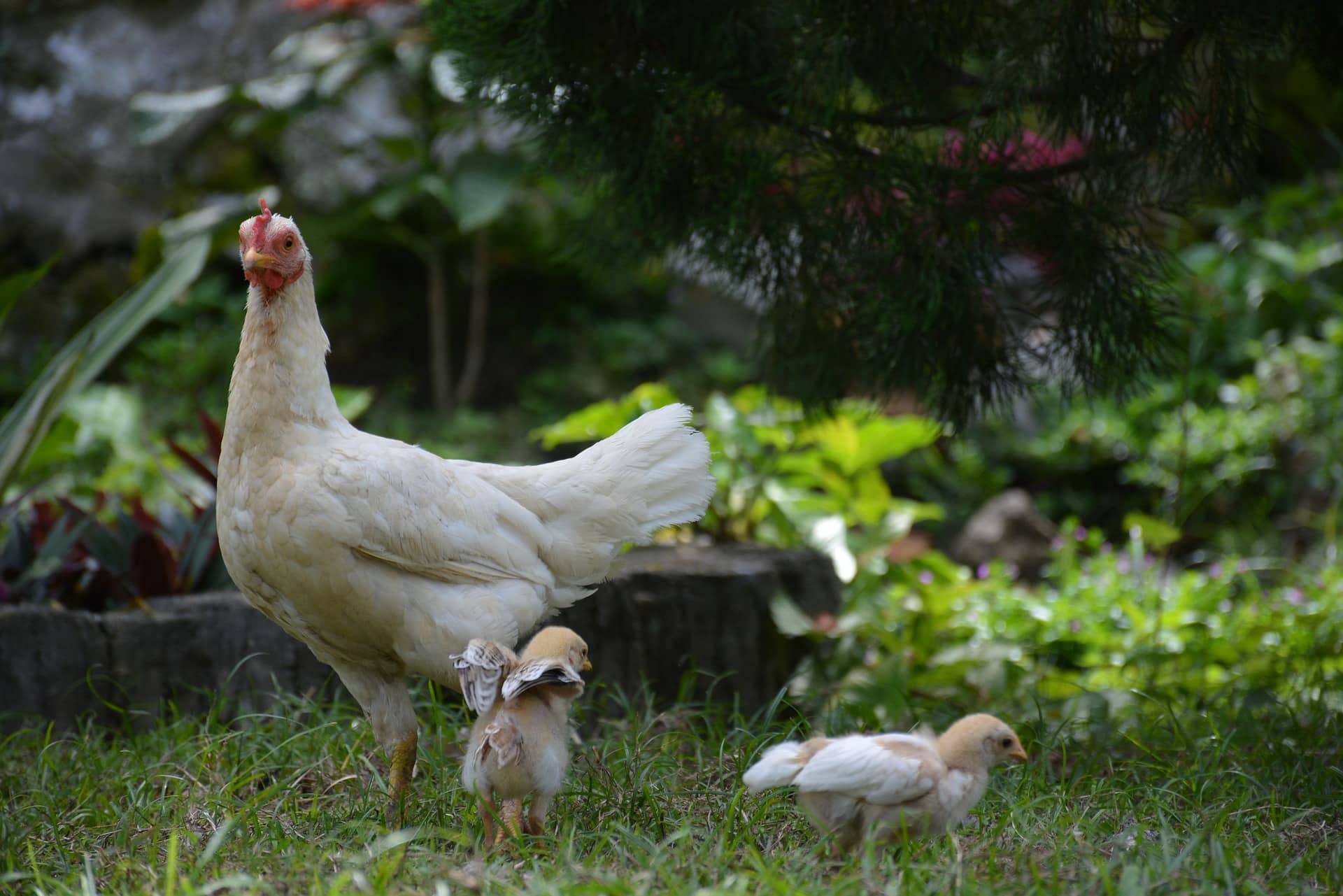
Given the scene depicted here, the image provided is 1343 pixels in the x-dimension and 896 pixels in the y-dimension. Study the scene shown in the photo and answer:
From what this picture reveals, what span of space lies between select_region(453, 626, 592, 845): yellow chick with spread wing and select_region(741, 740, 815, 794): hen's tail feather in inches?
17.4

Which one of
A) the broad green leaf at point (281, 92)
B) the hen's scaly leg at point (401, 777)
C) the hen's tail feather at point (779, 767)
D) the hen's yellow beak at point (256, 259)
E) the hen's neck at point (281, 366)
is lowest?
the hen's scaly leg at point (401, 777)

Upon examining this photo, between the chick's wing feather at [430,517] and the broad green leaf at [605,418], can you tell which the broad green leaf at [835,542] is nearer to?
the broad green leaf at [605,418]

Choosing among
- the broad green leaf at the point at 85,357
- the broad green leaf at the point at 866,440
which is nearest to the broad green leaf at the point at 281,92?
the broad green leaf at the point at 85,357

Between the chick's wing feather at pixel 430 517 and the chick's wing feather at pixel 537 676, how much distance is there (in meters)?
0.32

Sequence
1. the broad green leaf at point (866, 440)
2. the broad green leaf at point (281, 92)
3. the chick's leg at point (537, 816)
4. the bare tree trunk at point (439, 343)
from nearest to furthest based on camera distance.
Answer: the chick's leg at point (537, 816)
the broad green leaf at point (866, 440)
the broad green leaf at point (281, 92)
the bare tree trunk at point (439, 343)

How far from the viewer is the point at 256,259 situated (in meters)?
2.58

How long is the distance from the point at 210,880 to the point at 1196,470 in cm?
522

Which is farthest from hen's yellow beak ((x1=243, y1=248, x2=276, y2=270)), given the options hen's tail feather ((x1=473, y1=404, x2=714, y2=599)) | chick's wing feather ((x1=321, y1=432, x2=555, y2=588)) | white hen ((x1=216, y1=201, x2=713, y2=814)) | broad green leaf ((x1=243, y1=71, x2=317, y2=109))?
broad green leaf ((x1=243, y1=71, x2=317, y2=109))

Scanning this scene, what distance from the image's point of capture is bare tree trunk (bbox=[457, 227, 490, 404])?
7.49m

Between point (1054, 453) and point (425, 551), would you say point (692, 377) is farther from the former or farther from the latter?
point (425, 551)

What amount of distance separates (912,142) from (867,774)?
1755 mm

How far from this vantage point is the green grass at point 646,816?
216 cm

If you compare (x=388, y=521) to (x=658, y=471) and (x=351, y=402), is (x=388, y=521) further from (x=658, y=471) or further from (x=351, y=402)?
(x=351, y=402)

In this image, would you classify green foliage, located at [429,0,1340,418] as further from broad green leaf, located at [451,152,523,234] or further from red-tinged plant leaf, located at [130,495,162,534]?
broad green leaf, located at [451,152,523,234]
